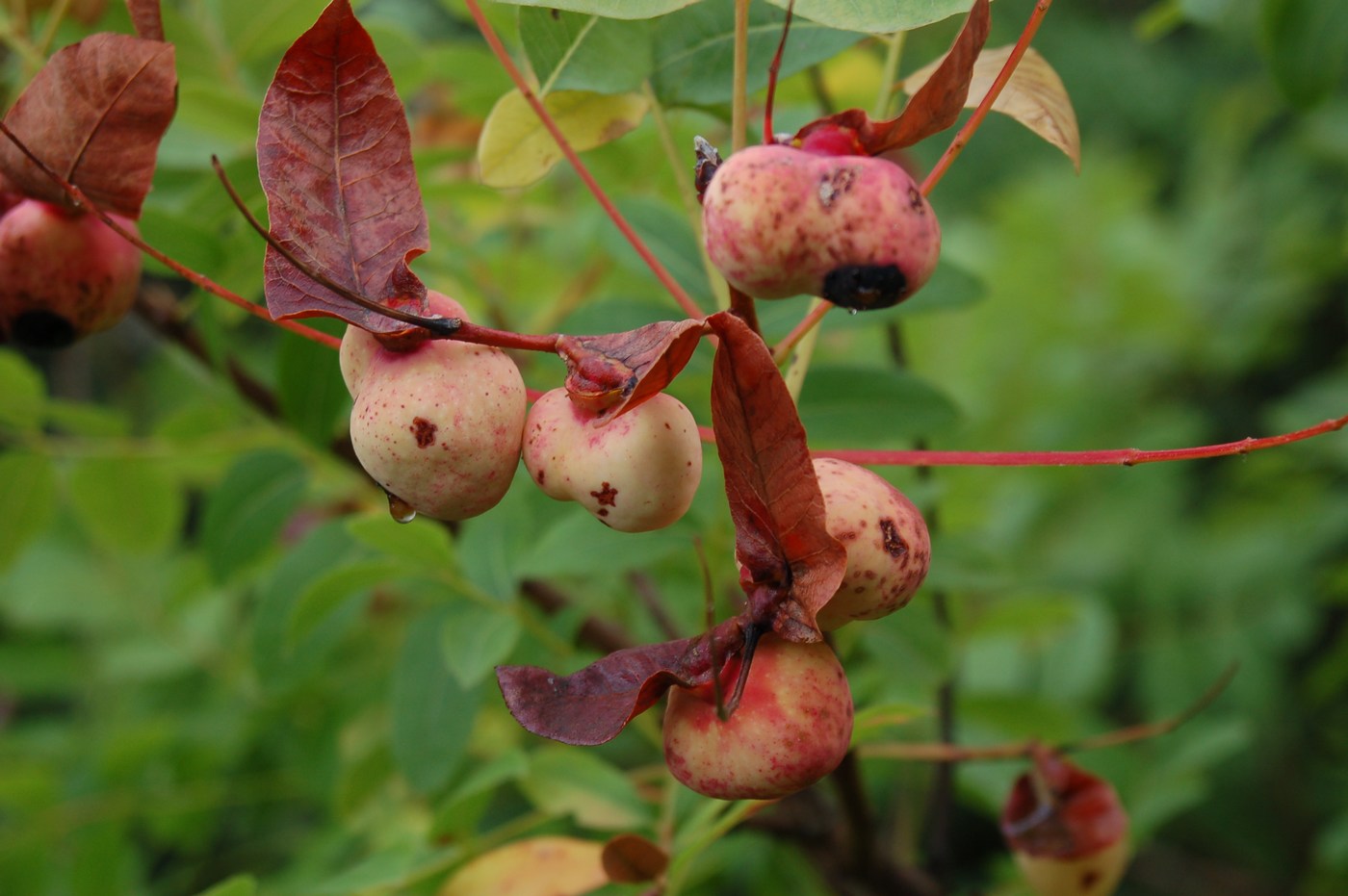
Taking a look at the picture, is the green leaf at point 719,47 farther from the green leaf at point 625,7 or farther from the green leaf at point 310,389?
the green leaf at point 310,389

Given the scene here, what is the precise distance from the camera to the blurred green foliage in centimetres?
80

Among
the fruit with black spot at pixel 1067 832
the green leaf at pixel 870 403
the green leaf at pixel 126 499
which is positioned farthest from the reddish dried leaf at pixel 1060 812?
the green leaf at pixel 126 499

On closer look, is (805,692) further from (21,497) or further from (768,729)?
(21,497)

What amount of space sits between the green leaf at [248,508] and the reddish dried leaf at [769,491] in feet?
2.07

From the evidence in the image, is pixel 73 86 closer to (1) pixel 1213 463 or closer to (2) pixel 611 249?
(2) pixel 611 249

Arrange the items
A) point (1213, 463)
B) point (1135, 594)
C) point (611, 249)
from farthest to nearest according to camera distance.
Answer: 1. point (1213, 463)
2. point (1135, 594)
3. point (611, 249)

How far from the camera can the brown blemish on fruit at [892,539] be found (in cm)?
41

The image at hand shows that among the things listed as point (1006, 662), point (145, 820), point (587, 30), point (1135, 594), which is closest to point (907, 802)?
point (1006, 662)

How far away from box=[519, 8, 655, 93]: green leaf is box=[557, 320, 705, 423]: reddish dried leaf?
8.2 inches

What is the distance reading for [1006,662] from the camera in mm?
1356

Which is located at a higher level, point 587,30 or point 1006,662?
point 587,30

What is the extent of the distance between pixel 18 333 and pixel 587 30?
0.32 metres

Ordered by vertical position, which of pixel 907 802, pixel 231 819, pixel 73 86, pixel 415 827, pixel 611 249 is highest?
pixel 73 86

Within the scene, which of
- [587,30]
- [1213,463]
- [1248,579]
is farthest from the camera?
[1213,463]
